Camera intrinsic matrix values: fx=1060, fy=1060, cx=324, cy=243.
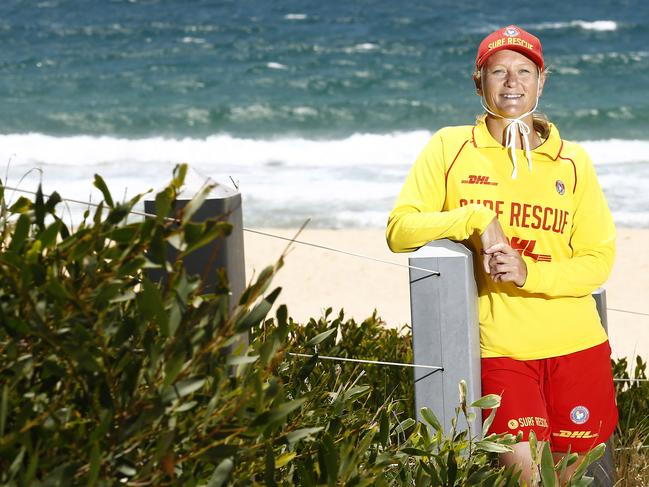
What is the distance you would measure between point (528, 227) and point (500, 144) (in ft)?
0.96

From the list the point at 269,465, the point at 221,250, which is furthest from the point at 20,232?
the point at 221,250

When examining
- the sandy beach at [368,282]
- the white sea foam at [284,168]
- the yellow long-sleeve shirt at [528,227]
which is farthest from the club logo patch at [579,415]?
the white sea foam at [284,168]

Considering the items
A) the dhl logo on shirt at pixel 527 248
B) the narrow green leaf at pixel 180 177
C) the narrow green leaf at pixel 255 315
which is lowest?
the dhl logo on shirt at pixel 527 248

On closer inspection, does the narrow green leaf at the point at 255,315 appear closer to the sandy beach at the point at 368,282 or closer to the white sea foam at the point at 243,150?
the sandy beach at the point at 368,282

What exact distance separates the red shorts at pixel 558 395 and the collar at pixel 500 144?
2.08 feet

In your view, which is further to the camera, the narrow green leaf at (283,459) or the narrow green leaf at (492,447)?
the narrow green leaf at (492,447)

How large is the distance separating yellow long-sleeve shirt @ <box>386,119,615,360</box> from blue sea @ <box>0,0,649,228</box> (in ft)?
Answer: 30.6

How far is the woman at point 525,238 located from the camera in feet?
10.5

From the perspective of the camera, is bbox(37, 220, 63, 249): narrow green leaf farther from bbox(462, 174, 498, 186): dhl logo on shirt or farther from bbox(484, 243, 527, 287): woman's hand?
bbox(462, 174, 498, 186): dhl logo on shirt

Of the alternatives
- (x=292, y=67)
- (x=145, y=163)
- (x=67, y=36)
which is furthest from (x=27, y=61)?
(x=145, y=163)

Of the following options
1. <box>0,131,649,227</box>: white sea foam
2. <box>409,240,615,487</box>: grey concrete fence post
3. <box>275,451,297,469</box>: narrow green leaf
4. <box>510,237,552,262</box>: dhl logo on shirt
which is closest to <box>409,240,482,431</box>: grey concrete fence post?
<box>409,240,615,487</box>: grey concrete fence post

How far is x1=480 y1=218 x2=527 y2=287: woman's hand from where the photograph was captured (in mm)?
3146

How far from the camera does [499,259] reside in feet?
10.3

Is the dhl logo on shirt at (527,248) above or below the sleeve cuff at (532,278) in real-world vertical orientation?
above
